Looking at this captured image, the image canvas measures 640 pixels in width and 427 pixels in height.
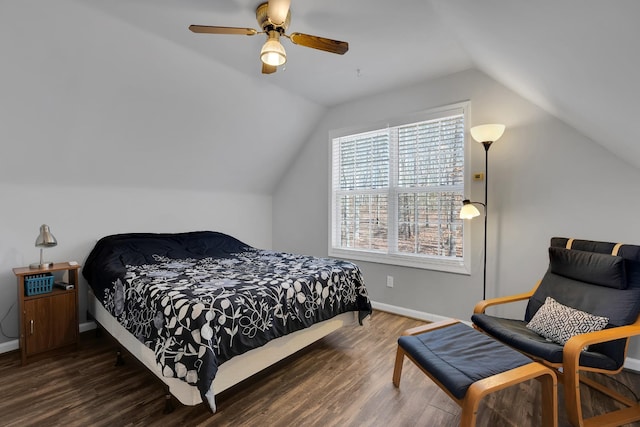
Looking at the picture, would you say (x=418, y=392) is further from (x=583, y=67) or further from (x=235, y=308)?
(x=583, y=67)

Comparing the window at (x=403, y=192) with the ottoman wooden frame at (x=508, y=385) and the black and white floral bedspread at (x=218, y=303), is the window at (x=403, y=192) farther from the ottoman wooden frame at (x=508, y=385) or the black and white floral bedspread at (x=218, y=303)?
the ottoman wooden frame at (x=508, y=385)

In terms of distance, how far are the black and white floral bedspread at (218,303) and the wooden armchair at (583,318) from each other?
118 centimetres

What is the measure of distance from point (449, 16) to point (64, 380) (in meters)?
3.72

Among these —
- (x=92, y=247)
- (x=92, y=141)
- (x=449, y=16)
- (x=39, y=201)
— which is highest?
(x=449, y=16)

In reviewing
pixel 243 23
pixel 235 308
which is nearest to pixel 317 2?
pixel 243 23

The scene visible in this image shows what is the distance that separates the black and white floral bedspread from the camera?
1677 mm

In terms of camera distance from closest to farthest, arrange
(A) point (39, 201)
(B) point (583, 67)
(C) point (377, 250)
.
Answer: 1. (B) point (583, 67)
2. (A) point (39, 201)
3. (C) point (377, 250)

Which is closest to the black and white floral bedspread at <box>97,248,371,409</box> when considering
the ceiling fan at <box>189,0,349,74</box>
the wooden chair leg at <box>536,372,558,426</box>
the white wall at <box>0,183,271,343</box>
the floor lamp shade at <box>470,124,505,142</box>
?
the white wall at <box>0,183,271,343</box>

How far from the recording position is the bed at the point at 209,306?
169cm

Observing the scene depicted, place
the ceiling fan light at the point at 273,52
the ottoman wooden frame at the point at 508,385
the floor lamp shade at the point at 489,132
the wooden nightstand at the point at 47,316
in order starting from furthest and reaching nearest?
1. the floor lamp shade at the point at 489,132
2. the wooden nightstand at the point at 47,316
3. the ceiling fan light at the point at 273,52
4. the ottoman wooden frame at the point at 508,385

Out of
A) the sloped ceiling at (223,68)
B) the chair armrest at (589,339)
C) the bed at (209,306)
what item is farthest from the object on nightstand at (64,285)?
the chair armrest at (589,339)

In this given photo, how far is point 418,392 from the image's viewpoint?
208 cm

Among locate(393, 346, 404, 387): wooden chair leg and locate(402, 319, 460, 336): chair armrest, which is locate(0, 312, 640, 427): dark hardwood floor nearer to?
locate(393, 346, 404, 387): wooden chair leg

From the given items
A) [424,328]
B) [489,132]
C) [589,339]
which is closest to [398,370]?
[424,328]
